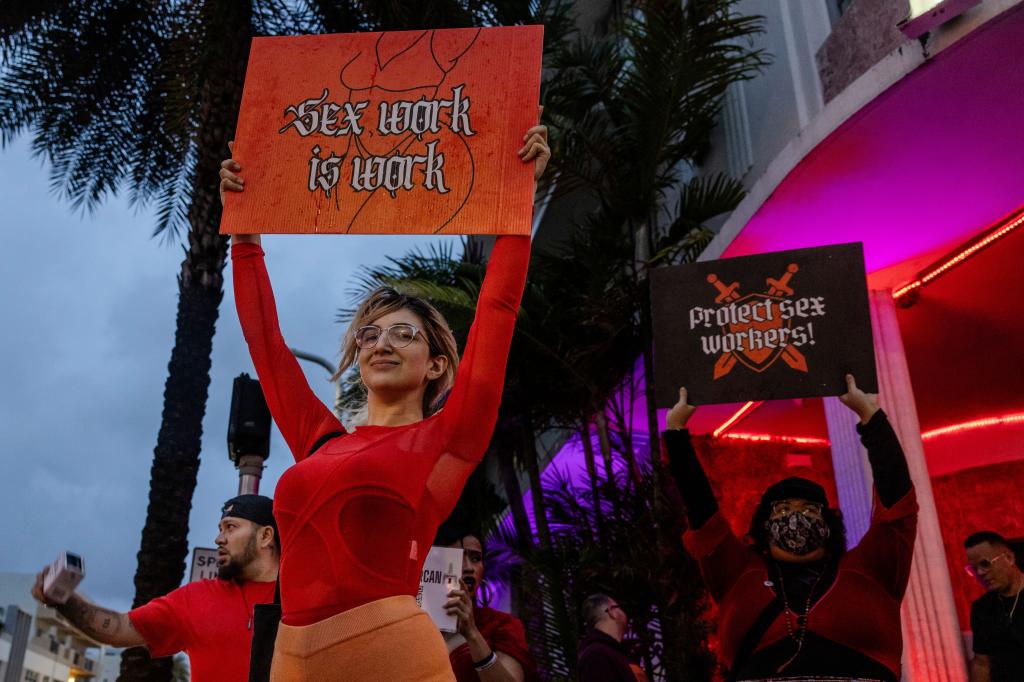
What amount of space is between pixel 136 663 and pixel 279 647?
6231 mm

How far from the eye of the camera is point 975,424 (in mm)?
10281

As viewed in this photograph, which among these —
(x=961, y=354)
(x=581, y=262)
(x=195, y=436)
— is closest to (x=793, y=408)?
(x=961, y=354)

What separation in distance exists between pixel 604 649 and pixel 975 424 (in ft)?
23.1

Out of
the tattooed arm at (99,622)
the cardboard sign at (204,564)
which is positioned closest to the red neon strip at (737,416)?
the cardboard sign at (204,564)

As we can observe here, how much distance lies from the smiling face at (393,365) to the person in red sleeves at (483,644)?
1.93 meters

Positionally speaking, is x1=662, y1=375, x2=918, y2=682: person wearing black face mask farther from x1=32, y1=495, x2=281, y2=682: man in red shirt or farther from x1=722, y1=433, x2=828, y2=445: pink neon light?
x1=722, y1=433, x2=828, y2=445: pink neon light

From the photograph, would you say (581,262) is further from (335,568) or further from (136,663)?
(335,568)

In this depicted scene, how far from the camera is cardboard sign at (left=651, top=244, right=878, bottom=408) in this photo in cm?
382

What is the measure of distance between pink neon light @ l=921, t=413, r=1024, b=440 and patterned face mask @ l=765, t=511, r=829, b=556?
7.85 meters

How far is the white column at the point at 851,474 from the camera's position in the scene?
6.39 metres

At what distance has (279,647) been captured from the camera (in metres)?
1.80

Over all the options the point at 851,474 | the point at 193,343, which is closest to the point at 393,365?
the point at 851,474

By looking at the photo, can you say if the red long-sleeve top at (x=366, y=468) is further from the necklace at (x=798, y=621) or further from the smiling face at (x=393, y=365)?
the necklace at (x=798, y=621)

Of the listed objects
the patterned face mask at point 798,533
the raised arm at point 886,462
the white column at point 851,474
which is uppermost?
the white column at point 851,474
